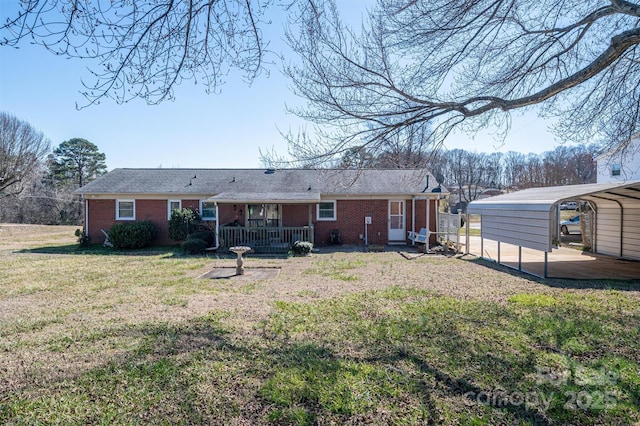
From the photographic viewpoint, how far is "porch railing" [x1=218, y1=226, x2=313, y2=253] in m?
14.6

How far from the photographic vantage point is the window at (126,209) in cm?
1700

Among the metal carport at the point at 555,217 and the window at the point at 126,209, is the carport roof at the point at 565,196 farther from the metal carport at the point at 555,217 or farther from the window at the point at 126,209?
the window at the point at 126,209

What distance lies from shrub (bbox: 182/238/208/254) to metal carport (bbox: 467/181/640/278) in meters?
11.1

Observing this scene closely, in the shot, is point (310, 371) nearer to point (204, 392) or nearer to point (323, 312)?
point (204, 392)

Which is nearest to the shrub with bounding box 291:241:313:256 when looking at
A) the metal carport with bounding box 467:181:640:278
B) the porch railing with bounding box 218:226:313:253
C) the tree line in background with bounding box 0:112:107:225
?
the porch railing with bounding box 218:226:313:253

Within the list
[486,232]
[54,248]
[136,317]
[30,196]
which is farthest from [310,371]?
[30,196]

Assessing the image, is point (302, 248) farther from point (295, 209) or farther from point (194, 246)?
point (194, 246)

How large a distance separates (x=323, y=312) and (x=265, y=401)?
280 cm

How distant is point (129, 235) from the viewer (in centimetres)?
1520

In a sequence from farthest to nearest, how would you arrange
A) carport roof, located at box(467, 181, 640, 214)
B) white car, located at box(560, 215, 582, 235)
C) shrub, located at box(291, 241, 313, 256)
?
white car, located at box(560, 215, 582, 235), shrub, located at box(291, 241, 313, 256), carport roof, located at box(467, 181, 640, 214)

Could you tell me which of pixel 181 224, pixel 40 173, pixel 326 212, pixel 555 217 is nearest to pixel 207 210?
pixel 181 224

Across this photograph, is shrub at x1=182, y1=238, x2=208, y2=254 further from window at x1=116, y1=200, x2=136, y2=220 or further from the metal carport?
the metal carport

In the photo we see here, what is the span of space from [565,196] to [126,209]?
1849cm

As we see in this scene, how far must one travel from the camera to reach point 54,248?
16000mm
